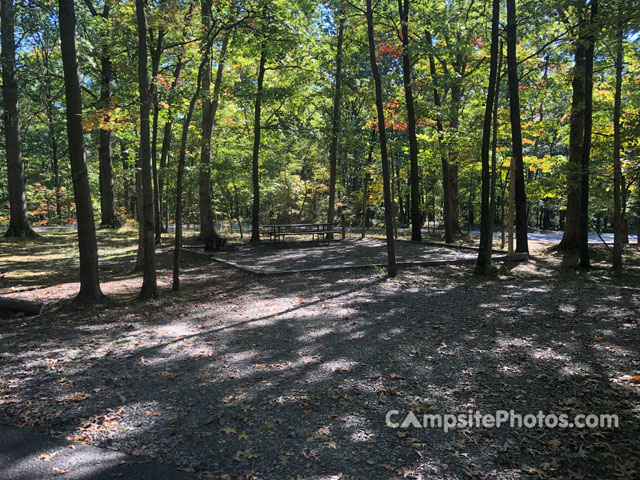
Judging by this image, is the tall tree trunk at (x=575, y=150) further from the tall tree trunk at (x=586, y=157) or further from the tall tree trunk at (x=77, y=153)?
the tall tree trunk at (x=77, y=153)

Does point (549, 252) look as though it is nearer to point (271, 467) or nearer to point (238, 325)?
point (238, 325)

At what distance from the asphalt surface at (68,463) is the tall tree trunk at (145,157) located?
15.6 feet

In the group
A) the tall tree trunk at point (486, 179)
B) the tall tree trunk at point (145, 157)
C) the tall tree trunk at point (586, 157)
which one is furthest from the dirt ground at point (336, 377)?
the tall tree trunk at point (586, 157)

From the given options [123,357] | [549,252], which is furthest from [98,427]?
[549,252]

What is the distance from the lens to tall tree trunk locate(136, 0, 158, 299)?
271 inches

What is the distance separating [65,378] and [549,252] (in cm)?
1383

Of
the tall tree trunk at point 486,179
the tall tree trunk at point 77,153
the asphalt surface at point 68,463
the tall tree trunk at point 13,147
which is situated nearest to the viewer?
the asphalt surface at point 68,463

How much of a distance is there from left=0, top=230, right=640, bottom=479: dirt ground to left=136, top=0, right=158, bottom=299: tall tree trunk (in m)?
0.55

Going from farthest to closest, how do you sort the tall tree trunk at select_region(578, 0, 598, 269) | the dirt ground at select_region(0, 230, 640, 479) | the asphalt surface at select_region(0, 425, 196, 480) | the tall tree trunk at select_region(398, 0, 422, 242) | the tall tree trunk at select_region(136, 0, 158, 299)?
the tall tree trunk at select_region(398, 0, 422, 242) < the tall tree trunk at select_region(578, 0, 598, 269) < the tall tree trunk at select_region(136, 0, 158, 299) < the dirt ground at select_region(0, 230, 640, 479) < the asphalt surface at select_region(0, 425, 196, 480)

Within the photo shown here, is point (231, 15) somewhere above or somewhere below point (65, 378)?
above

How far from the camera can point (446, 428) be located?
9.74 feet

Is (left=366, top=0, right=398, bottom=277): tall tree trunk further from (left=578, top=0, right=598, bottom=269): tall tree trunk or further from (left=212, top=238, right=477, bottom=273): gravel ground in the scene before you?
(left=578, top=0, right=598, bottom=269): tall tree trunk

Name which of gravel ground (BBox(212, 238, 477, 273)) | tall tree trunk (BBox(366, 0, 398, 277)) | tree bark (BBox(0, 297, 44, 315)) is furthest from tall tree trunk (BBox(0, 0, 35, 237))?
tall tree trunk (BBox(366, 0, 398, 277))

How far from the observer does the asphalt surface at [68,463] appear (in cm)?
251
